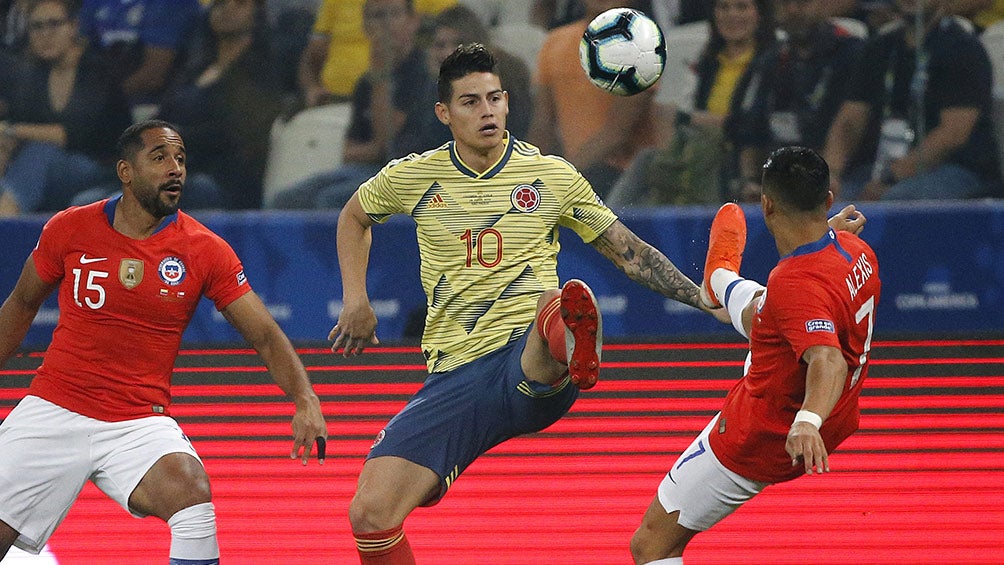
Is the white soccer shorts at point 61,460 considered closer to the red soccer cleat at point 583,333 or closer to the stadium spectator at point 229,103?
the red soccer cleat at point 583,333

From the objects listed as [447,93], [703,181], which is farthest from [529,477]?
[703,181]

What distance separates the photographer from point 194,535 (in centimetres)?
427

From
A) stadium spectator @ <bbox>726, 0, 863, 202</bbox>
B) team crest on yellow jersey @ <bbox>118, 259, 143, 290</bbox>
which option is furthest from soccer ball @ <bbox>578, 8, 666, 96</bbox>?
stadium spectator @ <bbox>726, 0, 863, 202</bbox>

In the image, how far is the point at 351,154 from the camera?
9.91 meters

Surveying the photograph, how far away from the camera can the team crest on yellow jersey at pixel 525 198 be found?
490 cm

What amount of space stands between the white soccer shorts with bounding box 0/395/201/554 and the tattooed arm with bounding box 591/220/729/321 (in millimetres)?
1721

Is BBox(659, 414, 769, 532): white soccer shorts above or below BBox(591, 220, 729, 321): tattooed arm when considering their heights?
below

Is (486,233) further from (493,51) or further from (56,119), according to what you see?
(56,119)

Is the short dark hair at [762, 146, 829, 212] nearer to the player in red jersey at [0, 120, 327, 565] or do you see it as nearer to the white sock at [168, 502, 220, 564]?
the player in red jersey at [0, 120, 327, 565]

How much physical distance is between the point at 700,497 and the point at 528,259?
1142 millimetres

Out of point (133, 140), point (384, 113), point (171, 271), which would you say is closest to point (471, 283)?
point (171, 271)

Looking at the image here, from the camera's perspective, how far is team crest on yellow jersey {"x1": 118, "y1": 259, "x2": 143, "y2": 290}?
4.64m

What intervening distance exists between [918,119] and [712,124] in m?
1.47

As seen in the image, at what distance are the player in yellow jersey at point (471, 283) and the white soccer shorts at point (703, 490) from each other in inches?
20.3
